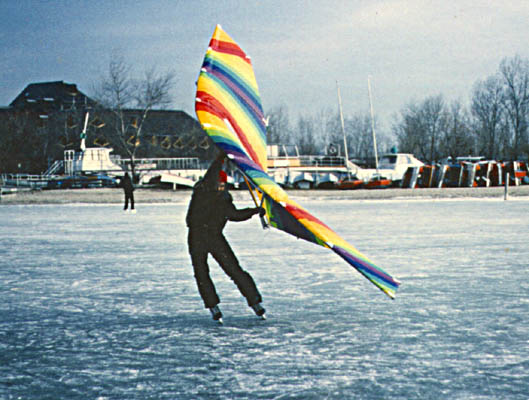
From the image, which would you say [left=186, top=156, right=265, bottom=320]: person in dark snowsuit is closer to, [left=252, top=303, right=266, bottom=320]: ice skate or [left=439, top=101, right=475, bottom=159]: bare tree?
[left=252, top=303, right=266, bottom=320]: ice skate

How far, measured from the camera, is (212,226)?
20.0ft

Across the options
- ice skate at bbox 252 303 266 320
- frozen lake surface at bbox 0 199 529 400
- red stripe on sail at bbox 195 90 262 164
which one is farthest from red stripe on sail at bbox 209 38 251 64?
frozen lake surface at bbox 0 199 529 400

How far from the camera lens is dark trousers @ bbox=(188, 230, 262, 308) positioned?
614cm

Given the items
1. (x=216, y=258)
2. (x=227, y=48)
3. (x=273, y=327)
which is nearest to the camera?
(x=227, y=48)

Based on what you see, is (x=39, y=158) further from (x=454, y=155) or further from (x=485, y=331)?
(x=485, y=331)

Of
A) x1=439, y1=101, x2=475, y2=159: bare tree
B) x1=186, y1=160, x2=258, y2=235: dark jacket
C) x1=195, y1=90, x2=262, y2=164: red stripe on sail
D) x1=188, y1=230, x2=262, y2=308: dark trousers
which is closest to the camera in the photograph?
x1=195, y1=90, x2=262, y2=164: red stripe on sail

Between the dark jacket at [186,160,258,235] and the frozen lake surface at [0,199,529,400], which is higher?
the dark jacket at [186,160,258,235]

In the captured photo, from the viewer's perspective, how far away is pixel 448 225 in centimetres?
1691

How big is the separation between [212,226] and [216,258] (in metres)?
0.34

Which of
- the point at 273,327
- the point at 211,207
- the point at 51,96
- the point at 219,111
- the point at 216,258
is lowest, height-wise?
the point at 273,327

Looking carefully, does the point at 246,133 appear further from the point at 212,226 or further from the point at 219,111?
the point at 212,226

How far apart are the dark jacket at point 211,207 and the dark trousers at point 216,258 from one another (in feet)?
0.35

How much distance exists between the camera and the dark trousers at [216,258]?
242 inches

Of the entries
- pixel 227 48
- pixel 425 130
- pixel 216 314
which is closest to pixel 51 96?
pixel 425 130
